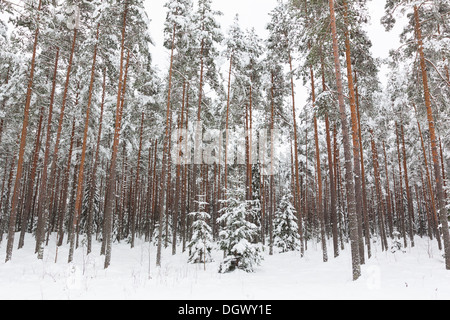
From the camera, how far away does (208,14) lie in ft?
57.2

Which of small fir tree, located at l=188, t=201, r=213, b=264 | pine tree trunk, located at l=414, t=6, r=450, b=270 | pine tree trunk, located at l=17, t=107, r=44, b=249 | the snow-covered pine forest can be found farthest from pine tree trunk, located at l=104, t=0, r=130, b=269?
pine tree trunk, located at l=414, t=6, r=450, b=270

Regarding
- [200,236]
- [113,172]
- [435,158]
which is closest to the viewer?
[435,158]

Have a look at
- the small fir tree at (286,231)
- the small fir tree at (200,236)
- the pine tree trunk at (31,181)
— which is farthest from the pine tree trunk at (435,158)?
the pine tree trunk at (31,181)

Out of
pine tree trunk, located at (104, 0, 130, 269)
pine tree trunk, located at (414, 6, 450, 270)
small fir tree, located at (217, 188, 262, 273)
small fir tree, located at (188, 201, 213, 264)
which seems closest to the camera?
pine tree trunk, located at (414, 6, 450, 270)

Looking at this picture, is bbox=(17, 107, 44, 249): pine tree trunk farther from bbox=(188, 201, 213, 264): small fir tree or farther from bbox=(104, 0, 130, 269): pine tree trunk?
bbox=(188, 201, 213, 264): small fir tree

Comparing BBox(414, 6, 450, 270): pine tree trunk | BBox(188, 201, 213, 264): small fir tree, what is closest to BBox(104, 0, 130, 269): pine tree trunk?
BBox(188, 201, 213, 264): small fir tree

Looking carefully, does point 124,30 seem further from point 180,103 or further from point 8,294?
point 8,294

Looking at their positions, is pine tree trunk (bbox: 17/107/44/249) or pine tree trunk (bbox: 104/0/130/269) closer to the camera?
pine tree trunk (bbox: 104/0/130/269)

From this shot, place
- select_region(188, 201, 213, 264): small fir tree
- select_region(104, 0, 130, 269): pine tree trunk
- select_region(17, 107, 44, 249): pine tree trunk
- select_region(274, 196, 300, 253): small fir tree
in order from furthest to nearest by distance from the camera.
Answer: select_region(274, 196, 300, 253): small fir tree, select_region(17, 107, 44, 249): pine tree trunk, select_region(188, 201, 213, 264): small fir tree, select_region(104, 0, 130, 269): pine tree trunk

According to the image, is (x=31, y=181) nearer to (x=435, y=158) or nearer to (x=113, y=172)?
(x=113, y=172)

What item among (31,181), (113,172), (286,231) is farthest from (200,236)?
(31,181)

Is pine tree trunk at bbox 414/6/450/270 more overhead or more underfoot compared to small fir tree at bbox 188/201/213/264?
more overhead
